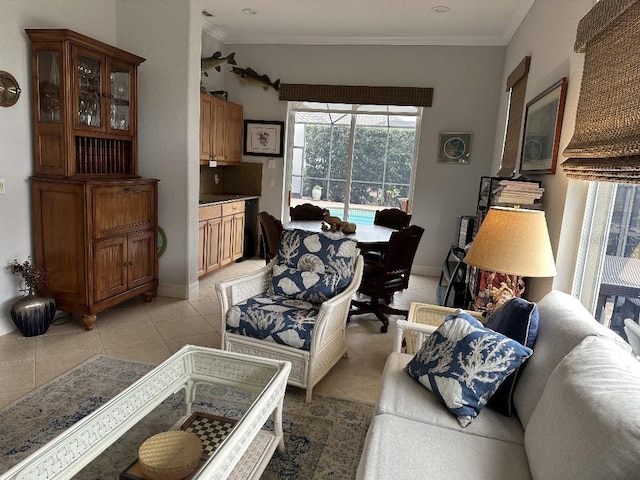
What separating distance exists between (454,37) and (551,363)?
15.1ft

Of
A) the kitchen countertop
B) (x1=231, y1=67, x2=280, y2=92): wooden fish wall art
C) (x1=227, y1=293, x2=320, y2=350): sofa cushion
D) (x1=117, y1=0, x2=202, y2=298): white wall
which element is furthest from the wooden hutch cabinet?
(x1=231, y1=67, x2=280, y2=92): wooden fish wall art

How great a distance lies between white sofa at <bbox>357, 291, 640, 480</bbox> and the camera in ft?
3.49

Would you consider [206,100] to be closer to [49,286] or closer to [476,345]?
[49,286]

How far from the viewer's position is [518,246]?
1999 mm

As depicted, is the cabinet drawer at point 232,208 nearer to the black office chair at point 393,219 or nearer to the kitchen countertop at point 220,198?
the kitchen countertop at point 220,198

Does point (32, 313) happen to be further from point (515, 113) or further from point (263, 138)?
point (515, 113)

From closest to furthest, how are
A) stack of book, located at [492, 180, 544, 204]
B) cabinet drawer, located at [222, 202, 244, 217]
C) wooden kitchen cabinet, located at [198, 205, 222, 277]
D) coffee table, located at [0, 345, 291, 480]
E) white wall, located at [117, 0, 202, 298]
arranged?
1. coffee table, located at [0, 345, 291, 480]
2. stack of book, located at [492, 180, 544, 204]
3. white wall, located at [117, 0, 202, 298]
4. wooden kitchen cabinet, located at [198, 205, 222, 277]
5. cabinet drawer, located at [222, 202, 244, 217]

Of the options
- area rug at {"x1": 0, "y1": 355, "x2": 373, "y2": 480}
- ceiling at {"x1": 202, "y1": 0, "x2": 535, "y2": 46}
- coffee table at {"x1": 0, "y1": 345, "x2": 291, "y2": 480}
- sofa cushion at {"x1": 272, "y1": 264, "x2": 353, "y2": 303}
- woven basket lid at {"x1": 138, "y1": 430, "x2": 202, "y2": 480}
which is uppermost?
ceiling at {"x1": 202, "y1": 0, "x2": 535, "y2": 46}

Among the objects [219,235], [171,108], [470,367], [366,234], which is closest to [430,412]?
Result: [470,367]

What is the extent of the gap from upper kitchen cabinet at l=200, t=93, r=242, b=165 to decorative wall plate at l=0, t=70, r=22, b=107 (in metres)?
2.00

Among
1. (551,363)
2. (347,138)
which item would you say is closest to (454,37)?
(347,138)

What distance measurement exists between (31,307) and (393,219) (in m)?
3.29

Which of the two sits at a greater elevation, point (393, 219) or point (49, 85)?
point (49, 85)

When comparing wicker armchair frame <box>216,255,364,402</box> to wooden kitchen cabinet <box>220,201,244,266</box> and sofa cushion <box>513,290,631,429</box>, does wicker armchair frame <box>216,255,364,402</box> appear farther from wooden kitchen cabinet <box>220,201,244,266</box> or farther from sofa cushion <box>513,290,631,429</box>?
wooden kitchen cabinet <box>220,201,244,266</box>
